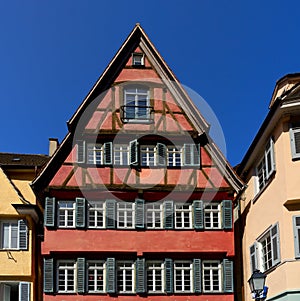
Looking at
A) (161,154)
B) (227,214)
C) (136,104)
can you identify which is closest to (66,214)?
(161,154)

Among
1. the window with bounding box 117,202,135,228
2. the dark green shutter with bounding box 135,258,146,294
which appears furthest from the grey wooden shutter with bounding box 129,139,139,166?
the dark green shutter with bounding box 135,258,146,294

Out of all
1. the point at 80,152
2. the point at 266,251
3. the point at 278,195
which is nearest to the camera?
the point at 278,195

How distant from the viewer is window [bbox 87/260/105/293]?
24578mm

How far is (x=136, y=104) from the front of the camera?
2678 centimetres

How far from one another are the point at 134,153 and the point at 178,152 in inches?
72.7

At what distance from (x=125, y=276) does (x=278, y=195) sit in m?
7.73

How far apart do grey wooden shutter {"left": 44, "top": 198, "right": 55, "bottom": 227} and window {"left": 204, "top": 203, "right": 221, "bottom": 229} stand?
5930mm

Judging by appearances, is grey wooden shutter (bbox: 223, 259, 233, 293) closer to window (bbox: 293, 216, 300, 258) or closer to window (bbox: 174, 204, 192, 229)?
window (bbox: 174, 204, 192, 229)

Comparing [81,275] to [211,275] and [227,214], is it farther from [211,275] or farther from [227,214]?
[227,214]

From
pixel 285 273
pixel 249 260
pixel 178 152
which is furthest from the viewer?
pixel 178 152

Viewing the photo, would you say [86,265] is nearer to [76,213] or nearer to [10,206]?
[76,213]

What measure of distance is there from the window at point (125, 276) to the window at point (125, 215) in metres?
1.45

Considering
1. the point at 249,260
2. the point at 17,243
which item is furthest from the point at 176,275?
the point at 17,243

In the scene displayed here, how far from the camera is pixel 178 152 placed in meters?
26.4
